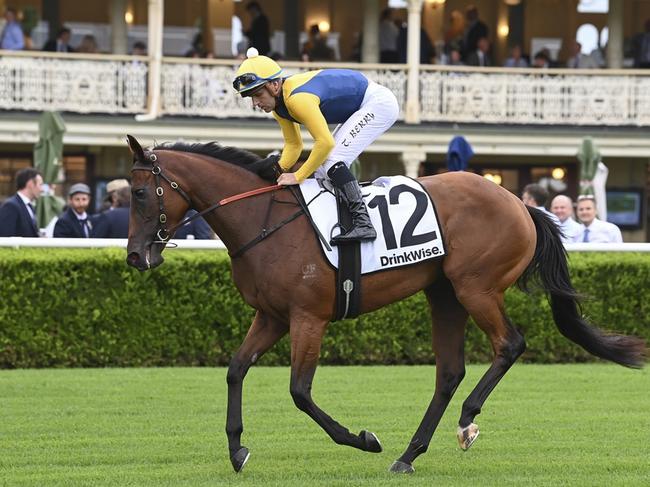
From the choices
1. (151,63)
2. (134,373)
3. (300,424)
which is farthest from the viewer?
(151,63)

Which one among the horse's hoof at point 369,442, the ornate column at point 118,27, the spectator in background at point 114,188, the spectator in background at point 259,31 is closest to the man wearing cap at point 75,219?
the spectator in background at point 114,188

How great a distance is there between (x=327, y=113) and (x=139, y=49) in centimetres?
1522

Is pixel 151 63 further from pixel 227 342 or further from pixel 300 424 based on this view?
pixel 300 424

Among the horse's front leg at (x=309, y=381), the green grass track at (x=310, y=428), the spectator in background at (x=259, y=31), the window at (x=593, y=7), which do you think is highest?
the window at (x=593, y=7)

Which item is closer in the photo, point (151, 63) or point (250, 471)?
point (250, 471)

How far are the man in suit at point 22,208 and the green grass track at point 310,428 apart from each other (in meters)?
1.66

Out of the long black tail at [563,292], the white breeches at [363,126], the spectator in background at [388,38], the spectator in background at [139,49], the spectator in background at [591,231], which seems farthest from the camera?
the spectator in background at [388,38]

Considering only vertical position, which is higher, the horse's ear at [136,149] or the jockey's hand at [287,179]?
the horse's ear at [136,149]

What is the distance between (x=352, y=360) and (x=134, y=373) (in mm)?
2173

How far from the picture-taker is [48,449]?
26.1 feet

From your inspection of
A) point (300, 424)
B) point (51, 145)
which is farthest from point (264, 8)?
point (300, 424)

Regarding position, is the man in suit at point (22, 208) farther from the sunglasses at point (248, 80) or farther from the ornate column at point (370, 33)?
the ornate column at point (370, 33)

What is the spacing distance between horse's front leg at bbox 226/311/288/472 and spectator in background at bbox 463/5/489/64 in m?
16.4

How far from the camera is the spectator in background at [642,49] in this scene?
23562 millimetres
